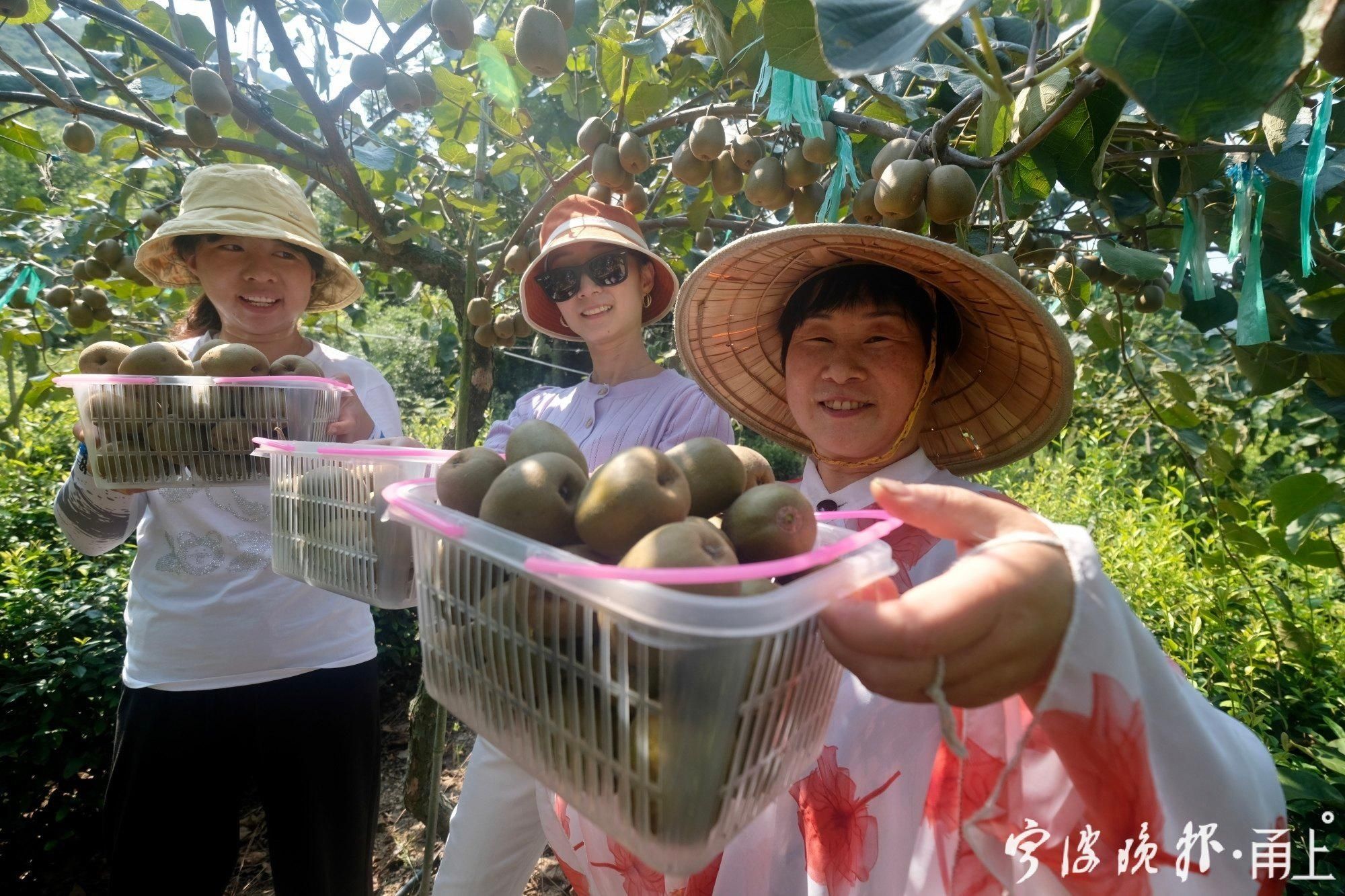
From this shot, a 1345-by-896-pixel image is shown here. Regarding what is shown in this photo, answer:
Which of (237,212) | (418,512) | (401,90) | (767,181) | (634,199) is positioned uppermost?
(401,90)

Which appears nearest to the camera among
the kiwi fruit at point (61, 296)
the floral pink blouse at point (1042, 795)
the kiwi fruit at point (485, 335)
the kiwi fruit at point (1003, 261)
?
the floral pink blouse at point (1042, 795)

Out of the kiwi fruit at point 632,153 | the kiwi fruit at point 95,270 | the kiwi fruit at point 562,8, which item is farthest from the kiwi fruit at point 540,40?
the kiwi fruit at point 95,270

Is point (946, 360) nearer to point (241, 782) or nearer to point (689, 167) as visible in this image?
point (689, 167)

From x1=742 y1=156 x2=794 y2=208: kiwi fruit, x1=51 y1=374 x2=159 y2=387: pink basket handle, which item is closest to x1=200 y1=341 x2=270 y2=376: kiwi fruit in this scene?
x1=51 y1=374 x2=159 y2=387: pink basket handle

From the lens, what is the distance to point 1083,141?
4.48ft

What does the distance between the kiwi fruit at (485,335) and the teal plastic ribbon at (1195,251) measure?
2.35m

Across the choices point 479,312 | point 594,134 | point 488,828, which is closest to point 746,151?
point 594,134

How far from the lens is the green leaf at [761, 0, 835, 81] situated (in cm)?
111

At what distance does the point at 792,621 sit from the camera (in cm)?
69

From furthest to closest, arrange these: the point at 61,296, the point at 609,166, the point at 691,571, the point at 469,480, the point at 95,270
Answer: the point at 61,296 → the point at 95,270 → the point at 609,166 → the point at 469,480 → the point at 691,571

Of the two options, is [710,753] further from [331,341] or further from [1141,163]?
[331,341]

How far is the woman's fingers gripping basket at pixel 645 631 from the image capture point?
0.69 m

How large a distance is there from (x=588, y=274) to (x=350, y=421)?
0.76 metres

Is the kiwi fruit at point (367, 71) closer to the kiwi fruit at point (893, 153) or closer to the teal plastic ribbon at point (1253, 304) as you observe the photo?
the kiwi fruit at point (893, 153)
